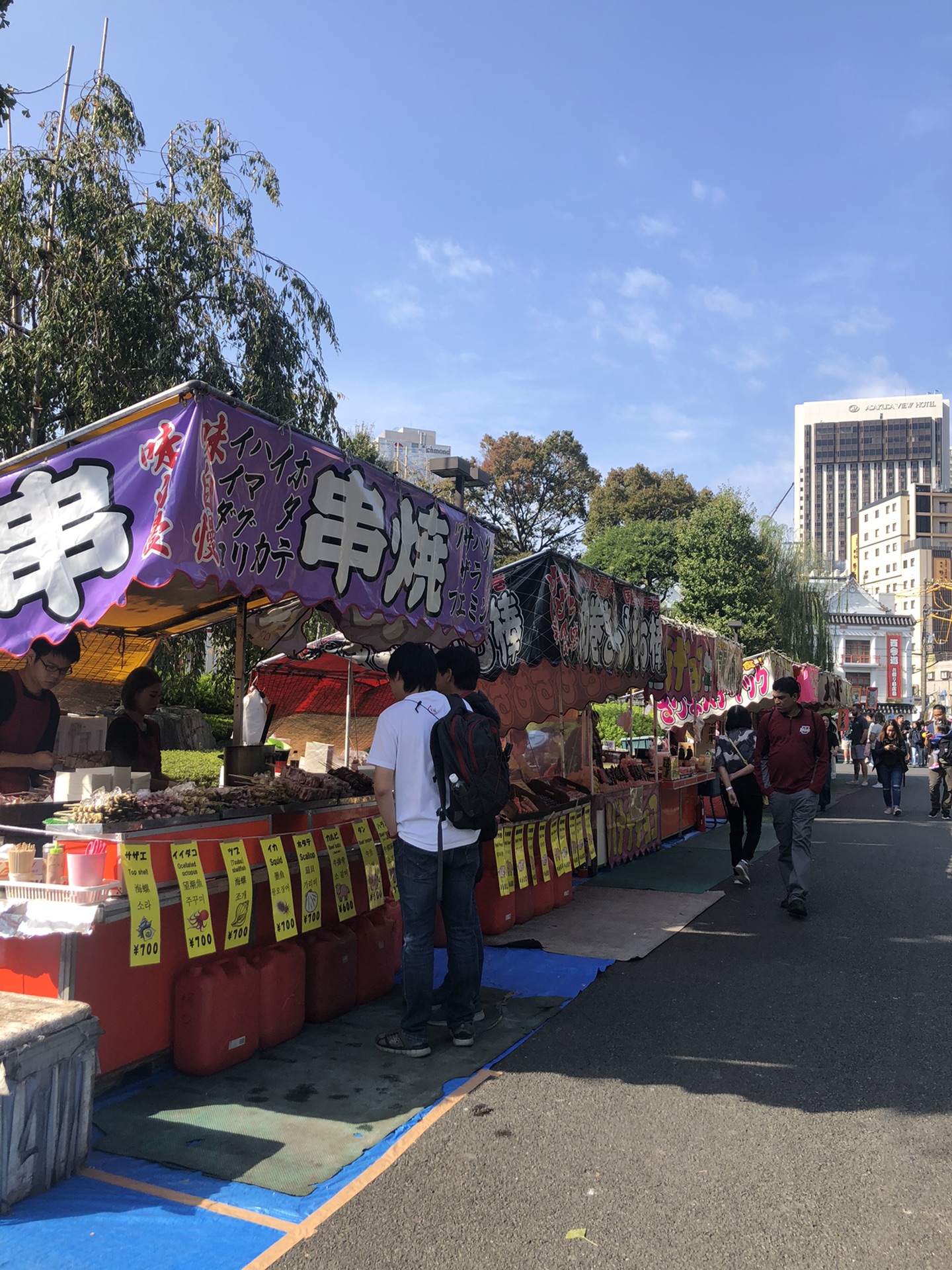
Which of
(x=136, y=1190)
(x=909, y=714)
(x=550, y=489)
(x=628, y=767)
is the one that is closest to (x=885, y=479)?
(x=909, y=714)

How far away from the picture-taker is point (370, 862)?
5.63 m

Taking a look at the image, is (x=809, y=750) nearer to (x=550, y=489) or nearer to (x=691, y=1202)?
(x=691, y=1202)

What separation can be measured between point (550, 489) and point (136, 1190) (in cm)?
4025

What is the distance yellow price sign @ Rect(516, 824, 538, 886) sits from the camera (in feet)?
25.1

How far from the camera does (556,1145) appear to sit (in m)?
3.69

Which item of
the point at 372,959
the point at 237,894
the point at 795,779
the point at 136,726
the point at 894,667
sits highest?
the point at 894,667

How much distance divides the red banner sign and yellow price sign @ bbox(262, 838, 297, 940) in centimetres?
6640

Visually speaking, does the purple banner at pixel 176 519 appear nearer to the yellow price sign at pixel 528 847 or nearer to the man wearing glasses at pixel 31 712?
the man wearing glasses at pixel 31 712

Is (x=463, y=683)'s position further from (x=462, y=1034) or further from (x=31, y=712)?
(x=31, y=712)

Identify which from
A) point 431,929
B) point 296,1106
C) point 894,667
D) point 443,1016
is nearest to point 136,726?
point 431,929

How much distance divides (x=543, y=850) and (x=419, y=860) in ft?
11.9

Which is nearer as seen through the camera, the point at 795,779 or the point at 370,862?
the point at 370,862

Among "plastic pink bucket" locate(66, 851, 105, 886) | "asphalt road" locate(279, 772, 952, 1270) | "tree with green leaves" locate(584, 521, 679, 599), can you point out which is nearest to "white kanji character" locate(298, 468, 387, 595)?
"plastic pink bucket" locate(66, 851, 105, 886)

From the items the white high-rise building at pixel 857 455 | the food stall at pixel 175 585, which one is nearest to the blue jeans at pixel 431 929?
the food stall at pixel 175 585
